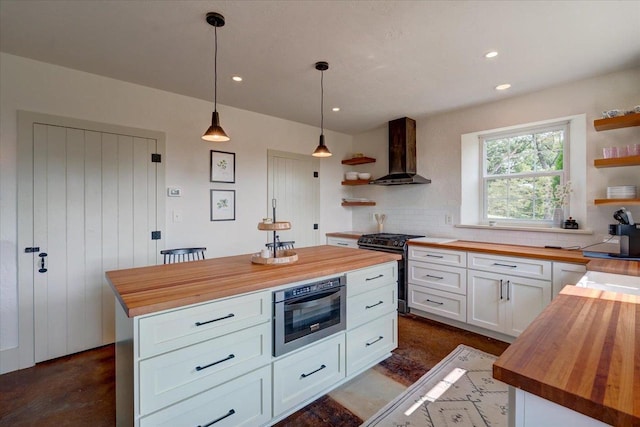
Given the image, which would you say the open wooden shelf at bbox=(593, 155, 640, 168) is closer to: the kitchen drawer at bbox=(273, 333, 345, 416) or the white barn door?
the kitchen drawer at bbox=(273, 333, 345, 416)

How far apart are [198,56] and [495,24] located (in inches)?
89.0

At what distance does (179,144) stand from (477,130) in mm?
3569

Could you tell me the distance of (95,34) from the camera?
85.0 inches

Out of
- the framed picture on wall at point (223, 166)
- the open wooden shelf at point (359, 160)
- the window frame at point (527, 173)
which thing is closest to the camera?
the window frame at point (527, 173)

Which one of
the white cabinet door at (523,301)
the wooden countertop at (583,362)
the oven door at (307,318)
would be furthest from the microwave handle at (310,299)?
the white cabinet door at (523,301)

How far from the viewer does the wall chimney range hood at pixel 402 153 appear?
4132 mm

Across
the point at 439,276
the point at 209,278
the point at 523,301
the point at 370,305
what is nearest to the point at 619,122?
the point at 523,301

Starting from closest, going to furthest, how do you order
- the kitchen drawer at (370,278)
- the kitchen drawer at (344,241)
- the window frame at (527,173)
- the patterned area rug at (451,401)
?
1. the patterned area rug at (451,401)
2. the kitchen drawer at (370,278)
3. the window frame at (527,173)
4. the kitchen drawer at (344,241)

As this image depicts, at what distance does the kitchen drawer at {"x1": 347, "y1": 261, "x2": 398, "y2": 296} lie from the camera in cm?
220

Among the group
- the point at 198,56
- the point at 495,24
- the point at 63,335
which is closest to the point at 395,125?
the point at 495,24

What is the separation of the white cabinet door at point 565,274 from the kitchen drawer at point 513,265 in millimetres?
58

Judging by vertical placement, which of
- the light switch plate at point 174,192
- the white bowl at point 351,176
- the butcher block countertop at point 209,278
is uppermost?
the white bowl at point 351,176

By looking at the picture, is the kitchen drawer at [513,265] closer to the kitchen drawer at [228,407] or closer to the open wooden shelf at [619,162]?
the open wooden shelf at [619,162]

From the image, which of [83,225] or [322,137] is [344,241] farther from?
[83,225]
